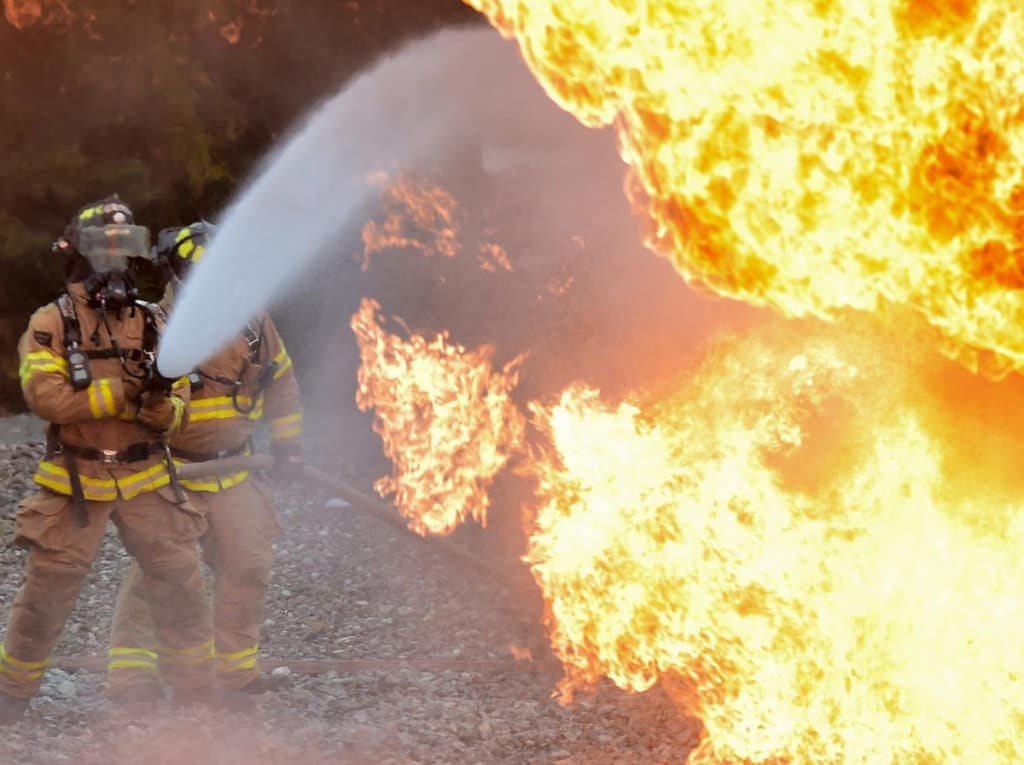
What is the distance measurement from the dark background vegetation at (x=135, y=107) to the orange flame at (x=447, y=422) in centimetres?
409

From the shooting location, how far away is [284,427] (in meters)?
6.69

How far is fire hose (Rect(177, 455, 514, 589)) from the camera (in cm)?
A: 647

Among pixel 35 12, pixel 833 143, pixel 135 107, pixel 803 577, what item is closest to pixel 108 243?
pixel 833 143

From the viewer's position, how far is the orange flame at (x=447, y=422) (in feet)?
27.1

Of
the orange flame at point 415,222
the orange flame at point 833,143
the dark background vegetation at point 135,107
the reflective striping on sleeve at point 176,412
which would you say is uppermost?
the orange flame at point 833,143

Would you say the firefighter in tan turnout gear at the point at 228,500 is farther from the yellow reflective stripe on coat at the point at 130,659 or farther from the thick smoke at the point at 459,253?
the thick smoke at the point at 459,253

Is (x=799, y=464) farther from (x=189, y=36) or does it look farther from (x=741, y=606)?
(x=189, y=36)

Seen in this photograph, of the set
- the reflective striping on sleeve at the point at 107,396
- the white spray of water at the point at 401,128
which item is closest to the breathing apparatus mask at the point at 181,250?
the reflective striping on sleeve at the point at 107,396

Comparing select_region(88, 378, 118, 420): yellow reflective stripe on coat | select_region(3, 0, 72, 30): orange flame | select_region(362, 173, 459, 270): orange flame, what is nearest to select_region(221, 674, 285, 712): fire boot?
select_region(88, 378, 118, 420): yellow reflective stripe on coat

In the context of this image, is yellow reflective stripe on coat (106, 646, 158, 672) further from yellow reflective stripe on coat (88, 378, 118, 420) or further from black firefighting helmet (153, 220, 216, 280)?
black firefighting helmet (153, 220, 216, 280)

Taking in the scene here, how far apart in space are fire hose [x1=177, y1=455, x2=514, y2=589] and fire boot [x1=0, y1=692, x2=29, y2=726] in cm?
120

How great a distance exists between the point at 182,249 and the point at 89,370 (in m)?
0.87

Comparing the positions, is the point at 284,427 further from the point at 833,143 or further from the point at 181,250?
the point at 833,143

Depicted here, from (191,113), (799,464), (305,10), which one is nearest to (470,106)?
(305,10)
